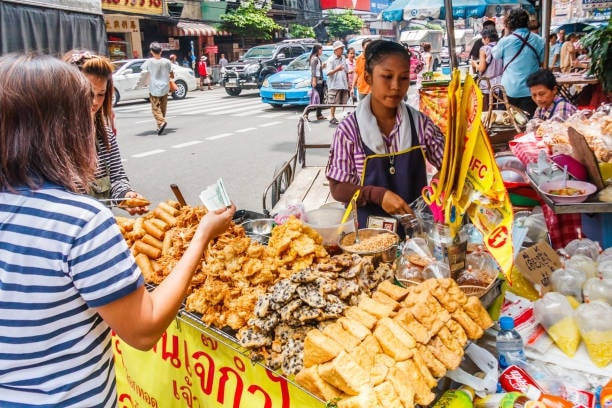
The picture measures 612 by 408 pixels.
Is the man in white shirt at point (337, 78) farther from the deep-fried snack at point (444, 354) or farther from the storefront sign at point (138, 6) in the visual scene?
the deep-fried snack at point (444, 354)

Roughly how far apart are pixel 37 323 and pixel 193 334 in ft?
3.21

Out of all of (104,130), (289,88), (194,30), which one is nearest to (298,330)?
(104,130)

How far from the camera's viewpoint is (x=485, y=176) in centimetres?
172

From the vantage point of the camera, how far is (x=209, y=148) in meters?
10.5

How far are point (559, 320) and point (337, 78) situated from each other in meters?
11.1

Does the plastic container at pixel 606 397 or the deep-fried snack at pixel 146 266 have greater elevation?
the deep-fried snack at pixel 146 266

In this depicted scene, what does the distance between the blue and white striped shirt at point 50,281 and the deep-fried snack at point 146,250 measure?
115 centimetres

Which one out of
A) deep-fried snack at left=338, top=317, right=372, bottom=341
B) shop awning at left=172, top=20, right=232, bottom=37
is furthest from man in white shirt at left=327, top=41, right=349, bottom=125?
shop awning at left=172, top=20, right=232, bottom=37

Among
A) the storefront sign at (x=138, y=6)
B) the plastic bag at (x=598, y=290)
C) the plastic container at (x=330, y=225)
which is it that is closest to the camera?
the plastic bag at (x=598, y=290)

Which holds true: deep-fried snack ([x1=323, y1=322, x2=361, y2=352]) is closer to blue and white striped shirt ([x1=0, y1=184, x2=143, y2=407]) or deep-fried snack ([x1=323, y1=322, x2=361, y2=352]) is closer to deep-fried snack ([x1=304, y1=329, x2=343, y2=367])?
deep-fried snack ([x1=304, y1=329, x2=343, y2=367])

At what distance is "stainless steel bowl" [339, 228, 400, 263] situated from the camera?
84.6 inches

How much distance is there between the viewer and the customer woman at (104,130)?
2.97m

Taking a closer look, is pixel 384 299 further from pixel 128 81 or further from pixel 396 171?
pixel 128 81

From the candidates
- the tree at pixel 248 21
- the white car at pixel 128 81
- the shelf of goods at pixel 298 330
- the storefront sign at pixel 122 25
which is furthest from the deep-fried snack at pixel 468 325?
the tree at pixel 248 21
